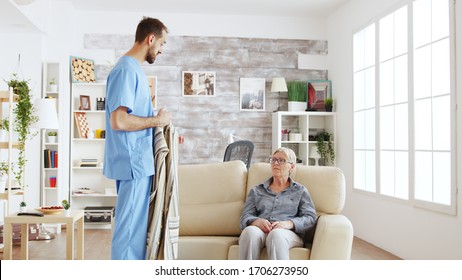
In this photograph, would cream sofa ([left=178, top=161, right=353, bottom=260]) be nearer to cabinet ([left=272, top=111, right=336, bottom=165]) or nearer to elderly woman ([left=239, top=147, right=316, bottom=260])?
elderly woman ([left=239, top=147, right=316, bottom=260])

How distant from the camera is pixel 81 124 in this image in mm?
7059

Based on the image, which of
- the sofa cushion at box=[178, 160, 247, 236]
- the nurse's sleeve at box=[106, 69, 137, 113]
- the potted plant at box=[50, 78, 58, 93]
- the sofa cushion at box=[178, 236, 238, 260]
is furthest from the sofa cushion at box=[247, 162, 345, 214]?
the potted plant at box=[50, 78, 58, 93]

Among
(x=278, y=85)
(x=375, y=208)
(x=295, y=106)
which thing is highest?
(x=278, y=85)

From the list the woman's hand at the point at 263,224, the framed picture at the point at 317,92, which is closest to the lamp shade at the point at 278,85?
the framed picture at the point at 317,92

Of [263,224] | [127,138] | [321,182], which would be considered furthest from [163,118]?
[321,182]

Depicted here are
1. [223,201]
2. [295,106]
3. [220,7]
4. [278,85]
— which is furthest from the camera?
[295,106]

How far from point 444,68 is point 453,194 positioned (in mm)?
1083

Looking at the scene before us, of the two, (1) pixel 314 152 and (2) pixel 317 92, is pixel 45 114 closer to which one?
(1) pixel 314 152

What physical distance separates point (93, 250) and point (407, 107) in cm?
351

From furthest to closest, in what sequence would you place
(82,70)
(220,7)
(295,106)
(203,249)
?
(295,106)
(220,7)
(82,70)
(203,249)

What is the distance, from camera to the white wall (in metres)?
4.40

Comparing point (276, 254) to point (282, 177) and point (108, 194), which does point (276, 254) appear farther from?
point (108, 194)

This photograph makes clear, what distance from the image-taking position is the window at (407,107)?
4500mm

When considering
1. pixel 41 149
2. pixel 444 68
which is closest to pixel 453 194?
pixel 444 68
